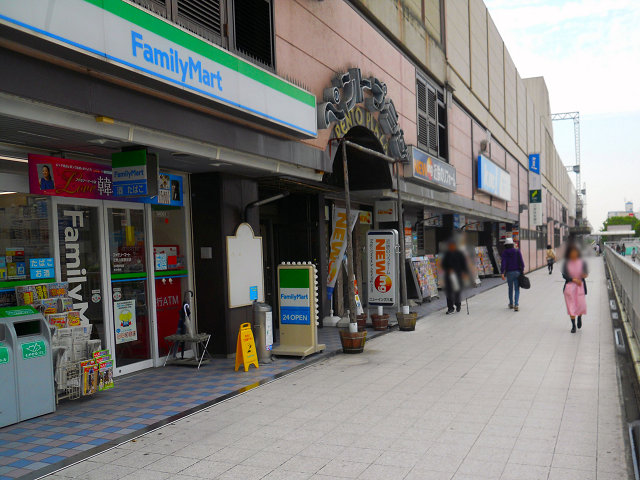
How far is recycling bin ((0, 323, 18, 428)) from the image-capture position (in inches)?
219

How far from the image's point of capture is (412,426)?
17.8ft

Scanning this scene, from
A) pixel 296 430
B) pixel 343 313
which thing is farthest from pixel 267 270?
pixel 296 430

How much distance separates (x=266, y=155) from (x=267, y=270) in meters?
5.03

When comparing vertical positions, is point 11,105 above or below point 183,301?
above

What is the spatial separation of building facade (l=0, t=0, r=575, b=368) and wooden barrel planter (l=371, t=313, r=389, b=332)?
63.0 inches

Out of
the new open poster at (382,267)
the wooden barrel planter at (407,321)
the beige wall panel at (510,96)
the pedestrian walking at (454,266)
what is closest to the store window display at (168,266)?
the wooden barrel planter at (407,321)

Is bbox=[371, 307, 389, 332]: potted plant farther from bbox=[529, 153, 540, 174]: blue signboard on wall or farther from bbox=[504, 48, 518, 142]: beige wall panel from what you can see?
bbox=[529, 153, 540, 174]: blue signboard on wall

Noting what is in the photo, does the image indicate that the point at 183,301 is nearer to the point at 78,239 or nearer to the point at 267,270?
the point at 78,239

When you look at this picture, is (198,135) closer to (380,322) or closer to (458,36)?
(380,322)

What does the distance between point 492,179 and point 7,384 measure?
2260 centimetres

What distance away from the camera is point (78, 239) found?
7273 millimetres

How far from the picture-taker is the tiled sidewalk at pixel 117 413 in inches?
191

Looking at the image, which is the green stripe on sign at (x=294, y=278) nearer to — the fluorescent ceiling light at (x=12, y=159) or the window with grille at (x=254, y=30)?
the window with grille at (x=254, y=30)

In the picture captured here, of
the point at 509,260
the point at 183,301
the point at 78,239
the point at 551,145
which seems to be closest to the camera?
the point at 78,239
